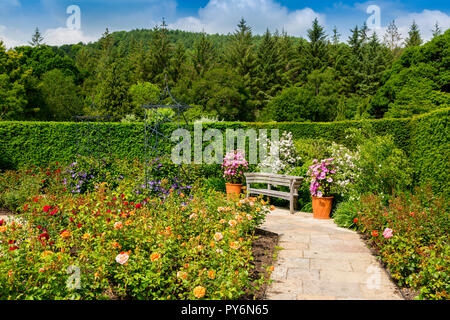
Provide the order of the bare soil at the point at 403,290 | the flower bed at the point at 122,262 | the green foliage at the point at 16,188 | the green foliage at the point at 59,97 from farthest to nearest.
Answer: the green foliage at the point at 59,97 → the green foliage at the point at 16,188 → the bare soil at the point at 403,290 → the flower bed at the point at 122,262

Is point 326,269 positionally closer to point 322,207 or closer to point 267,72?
point 322,207

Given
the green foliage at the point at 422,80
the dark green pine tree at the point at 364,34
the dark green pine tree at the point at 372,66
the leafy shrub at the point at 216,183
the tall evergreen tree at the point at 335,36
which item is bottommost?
the leafy shrub at the point at 216,183

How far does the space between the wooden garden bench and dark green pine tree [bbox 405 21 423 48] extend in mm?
26516

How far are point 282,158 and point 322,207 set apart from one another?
8.37 feet

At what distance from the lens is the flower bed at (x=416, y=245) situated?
2.99 meters

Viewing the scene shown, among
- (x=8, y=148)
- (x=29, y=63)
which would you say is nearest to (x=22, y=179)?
(x=8, y=148)

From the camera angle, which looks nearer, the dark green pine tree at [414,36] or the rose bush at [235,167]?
the rose bush at [235,167]

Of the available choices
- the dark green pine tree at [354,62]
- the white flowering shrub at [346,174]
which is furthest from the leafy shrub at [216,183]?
the dark green pine tree at [354,62]

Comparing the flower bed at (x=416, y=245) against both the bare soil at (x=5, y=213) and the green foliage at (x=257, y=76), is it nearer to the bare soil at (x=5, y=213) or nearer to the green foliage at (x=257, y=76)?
the bare soil at (x=5, y=213)

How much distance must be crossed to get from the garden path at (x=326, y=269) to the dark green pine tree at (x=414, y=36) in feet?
93.4

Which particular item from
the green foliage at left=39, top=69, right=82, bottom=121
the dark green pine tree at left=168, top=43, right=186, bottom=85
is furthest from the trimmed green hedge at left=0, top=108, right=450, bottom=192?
the dark green pine tree at left=168, top=43, right=186, bottom=85

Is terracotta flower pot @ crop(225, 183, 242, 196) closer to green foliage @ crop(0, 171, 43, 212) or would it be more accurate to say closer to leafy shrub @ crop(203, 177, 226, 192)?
leafy shrub @ crop(203, 177, 226, 192)

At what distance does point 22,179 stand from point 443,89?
16.0 meters

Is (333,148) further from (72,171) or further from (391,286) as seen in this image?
(72,171)
